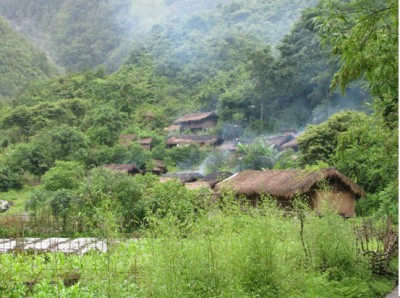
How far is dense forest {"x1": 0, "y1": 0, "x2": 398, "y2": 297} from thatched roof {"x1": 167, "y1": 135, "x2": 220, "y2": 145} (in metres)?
0.66

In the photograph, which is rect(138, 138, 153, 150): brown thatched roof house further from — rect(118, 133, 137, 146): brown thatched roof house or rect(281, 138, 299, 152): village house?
rect(281, 138, 299, 152): village house

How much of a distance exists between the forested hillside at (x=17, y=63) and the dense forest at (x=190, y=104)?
0.50 feet

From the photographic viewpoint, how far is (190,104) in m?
40.7

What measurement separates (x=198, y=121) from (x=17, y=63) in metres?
26.7

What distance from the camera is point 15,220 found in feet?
47.3

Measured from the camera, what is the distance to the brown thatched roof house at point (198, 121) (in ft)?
119

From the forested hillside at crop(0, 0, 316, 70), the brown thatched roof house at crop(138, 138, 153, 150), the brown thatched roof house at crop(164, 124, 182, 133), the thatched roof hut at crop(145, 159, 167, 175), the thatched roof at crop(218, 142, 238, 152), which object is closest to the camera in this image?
the thatched roof hut at crop(145, 159, 167, 175)

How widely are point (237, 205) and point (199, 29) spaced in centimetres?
5422

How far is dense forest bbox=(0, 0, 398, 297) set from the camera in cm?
486

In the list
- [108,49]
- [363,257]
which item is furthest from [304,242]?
[108,49]

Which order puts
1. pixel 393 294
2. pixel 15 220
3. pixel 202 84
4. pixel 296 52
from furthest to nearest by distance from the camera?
pixel 202 84
pixel 296 52
pixel 15 220
pixel 393 294

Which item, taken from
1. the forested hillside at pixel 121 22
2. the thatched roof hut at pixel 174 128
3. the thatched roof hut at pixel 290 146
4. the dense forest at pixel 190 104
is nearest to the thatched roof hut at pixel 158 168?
the dense forest at pixel 190 104

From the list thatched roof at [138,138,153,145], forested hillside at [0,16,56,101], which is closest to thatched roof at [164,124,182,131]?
thatched roof at [138,138,153,145]

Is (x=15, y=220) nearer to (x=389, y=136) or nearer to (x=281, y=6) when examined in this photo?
(x=389, y=136)
